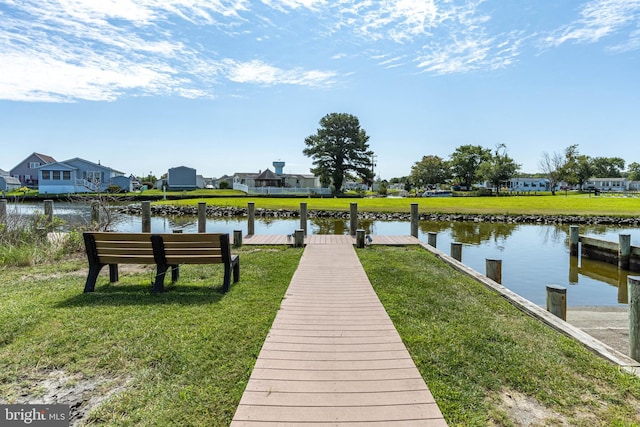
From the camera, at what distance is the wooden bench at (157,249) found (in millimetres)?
5910

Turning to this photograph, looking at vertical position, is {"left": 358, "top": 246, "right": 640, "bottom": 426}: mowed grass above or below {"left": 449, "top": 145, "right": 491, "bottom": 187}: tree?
below

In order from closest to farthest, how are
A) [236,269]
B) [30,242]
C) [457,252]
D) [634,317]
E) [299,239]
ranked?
[634,317], [236,269], [30,242], [457,252], [299,239]

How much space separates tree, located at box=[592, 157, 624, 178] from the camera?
115 meters

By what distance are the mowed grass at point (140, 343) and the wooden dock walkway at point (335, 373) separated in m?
0.21

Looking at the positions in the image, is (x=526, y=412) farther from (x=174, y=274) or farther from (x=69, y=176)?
(x=69, y=176)

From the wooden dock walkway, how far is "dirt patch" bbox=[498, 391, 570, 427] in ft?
1.89

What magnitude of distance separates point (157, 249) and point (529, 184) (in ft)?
321

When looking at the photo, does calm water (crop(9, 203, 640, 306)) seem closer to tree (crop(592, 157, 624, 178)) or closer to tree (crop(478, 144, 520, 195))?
tree (crop(478, 144, 520, 195))

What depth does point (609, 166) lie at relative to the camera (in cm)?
12031

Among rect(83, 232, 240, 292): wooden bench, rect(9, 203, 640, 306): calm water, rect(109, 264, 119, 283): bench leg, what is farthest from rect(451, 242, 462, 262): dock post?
rect(109, 264, 119, 283): bench leg

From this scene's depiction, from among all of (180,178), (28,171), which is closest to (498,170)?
(180,178)

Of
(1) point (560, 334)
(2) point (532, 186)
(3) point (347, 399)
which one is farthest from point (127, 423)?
(2) point (532, 186)

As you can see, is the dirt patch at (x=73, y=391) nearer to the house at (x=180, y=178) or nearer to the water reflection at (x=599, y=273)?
the water reflection at (x=599, y=273)

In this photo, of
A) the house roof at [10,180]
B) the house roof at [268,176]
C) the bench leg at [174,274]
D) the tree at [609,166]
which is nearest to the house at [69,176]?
the house roof at [10,180]
